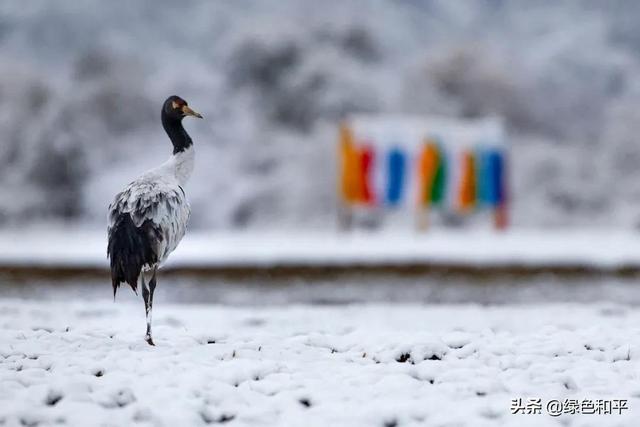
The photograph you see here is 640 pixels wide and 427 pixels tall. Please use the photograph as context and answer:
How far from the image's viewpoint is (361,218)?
1513 inches

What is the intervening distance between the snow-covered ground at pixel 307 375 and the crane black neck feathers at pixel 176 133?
1811 mm

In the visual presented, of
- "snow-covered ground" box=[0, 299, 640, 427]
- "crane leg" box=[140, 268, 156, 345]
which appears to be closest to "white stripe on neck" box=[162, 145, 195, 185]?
"crane leg" box=[140, 268, 156, 345]

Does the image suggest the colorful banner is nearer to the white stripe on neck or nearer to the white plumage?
the white stripe on neck

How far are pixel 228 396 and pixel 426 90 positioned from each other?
38.5 m

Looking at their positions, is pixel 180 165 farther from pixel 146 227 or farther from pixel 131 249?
pixel 131 249

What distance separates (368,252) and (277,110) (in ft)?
85.2

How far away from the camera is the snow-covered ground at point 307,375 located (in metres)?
5.55

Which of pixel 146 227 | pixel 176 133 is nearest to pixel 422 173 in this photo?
pixel 176 133

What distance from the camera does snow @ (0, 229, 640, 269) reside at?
18969 mm

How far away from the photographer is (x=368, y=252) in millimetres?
20984

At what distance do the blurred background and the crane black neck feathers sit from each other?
25.3 m

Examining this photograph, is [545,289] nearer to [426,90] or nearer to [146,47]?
[426,90]

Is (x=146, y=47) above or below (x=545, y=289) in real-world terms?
above

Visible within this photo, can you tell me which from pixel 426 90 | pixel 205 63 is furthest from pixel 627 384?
pixel 205 63
